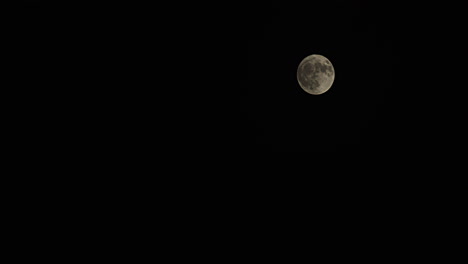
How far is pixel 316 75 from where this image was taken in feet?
15.0

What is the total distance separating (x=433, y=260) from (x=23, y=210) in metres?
5.35

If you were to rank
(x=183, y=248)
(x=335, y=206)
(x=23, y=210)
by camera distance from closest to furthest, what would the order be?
(x=23, y=210) → (x=183, y=248) → (x=335, y=206)

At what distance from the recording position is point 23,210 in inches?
142

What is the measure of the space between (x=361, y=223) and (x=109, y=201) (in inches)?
143

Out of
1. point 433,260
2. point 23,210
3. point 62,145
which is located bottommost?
point 433,260

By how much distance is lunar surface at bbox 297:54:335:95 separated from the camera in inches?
181

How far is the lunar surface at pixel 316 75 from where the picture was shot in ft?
Result: 15.0

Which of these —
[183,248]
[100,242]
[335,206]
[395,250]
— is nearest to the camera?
[100,242]

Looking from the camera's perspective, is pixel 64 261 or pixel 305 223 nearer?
pixel 64 261

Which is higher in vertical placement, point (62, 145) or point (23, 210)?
point (62, 145)

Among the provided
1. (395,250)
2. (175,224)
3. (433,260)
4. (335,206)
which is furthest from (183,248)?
(433,260)

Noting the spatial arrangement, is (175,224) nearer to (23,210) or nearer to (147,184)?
(147,184)

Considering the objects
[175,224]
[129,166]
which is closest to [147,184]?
[129,166]

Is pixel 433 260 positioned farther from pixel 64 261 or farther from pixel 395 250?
pixel 64 261
